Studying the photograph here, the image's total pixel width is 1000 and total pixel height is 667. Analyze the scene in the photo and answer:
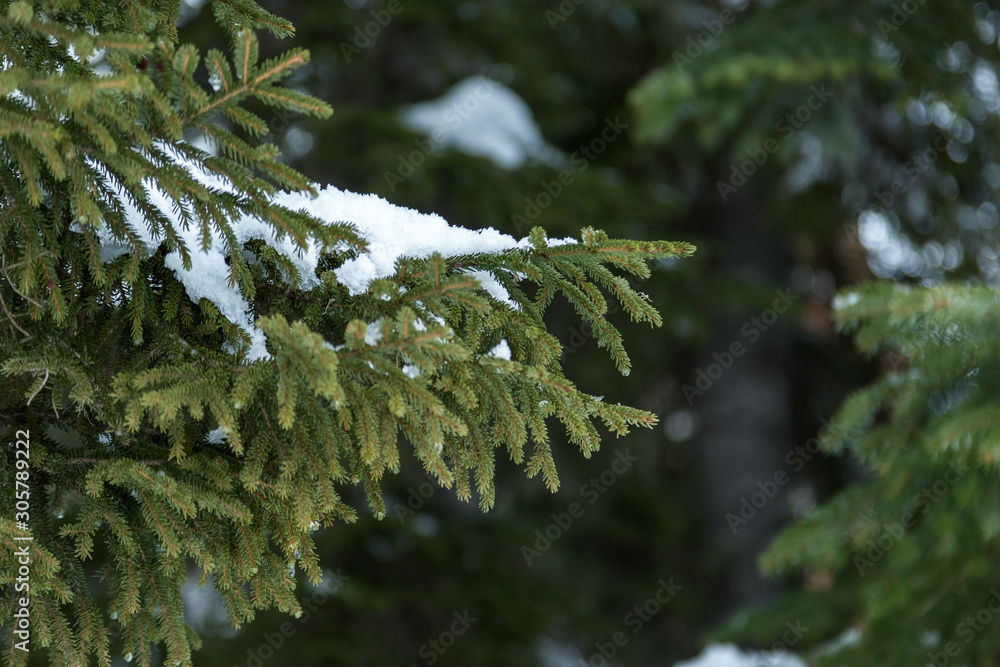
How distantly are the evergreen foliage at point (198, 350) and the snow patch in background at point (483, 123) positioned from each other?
356 cm

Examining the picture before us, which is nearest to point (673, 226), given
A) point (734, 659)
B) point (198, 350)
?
point (734, 659)

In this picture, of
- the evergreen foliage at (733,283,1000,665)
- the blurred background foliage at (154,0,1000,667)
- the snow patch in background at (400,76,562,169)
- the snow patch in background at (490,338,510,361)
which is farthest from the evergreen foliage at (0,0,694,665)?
the snow patch in background at (400,76,562,169)

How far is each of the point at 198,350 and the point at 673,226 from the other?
6.33 meters

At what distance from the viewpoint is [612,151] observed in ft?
24.9

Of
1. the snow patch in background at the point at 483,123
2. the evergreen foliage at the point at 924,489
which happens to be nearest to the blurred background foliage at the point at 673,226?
the snow patch in background at the point at 483,123

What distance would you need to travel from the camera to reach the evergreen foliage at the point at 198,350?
1.48 meters

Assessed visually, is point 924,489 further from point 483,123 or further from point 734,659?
point 483,123

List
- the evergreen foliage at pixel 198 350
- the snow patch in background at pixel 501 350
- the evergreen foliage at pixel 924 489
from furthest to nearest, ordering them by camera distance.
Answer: the evergreen foliage at pixel 924 489, the snow patch in background at pixel 501 350, the evergreen foliage at pixel 198 350

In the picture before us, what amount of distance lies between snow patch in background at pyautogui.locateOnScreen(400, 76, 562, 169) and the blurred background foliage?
24 centimetres

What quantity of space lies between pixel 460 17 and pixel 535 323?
4.52 m

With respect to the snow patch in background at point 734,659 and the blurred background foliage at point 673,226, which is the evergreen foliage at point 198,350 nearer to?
the blurred background foliage at point 673,226

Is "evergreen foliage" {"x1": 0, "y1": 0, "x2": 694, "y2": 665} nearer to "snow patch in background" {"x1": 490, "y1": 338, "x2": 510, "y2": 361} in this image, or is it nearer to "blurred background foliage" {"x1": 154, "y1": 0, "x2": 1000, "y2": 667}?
"snow patch in background" {"x1": 490, "y1": 338, "x2": 510, "y2": 361}

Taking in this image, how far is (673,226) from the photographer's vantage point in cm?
750

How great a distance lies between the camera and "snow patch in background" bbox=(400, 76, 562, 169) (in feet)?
17.6
